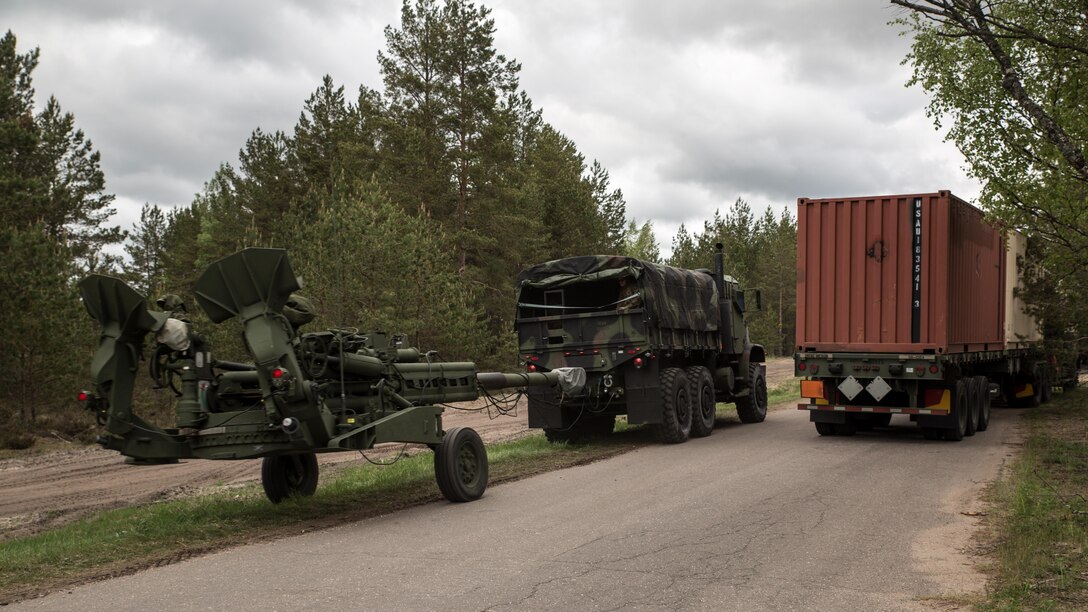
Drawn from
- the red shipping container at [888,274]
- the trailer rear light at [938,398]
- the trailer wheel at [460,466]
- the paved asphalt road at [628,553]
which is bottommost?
the paved asphalt road at [628,553]

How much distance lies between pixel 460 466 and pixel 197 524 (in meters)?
2.66

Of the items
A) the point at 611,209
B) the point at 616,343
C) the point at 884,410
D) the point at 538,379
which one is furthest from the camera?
the point at 611,209

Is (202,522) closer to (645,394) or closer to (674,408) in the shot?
(645,394)

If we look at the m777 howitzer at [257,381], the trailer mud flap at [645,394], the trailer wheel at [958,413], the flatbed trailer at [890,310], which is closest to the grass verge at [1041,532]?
the trailer wheel at [958,413]

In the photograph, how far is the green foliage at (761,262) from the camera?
70250mm

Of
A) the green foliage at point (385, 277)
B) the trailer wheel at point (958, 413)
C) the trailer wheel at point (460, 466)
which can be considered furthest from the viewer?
the green foliage at point (385, 277)

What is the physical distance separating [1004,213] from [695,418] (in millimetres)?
5962

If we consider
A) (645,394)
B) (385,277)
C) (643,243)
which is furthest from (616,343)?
(643,243)

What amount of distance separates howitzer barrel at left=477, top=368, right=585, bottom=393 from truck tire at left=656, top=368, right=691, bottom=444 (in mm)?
1458

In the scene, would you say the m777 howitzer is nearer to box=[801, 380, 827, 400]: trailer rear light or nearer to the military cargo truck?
the military cargo truck

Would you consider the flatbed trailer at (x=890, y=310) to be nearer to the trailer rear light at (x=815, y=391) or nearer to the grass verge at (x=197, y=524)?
the trailer rear light at (x=815, y=391)

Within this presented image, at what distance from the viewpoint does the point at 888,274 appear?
48.7 ft

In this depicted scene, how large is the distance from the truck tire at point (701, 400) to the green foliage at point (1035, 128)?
17.6ft

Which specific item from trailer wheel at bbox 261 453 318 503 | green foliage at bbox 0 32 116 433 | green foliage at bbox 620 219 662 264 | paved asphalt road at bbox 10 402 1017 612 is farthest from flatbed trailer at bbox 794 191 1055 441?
green foliage at bbox 620 219 662 264
